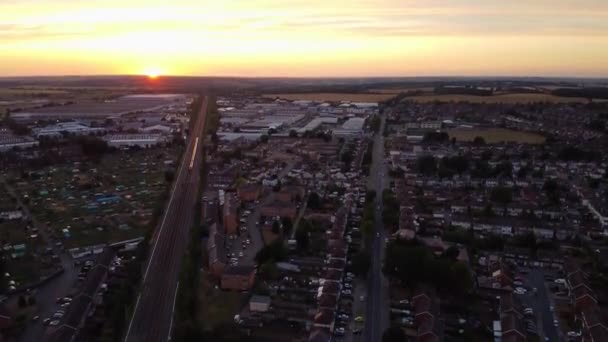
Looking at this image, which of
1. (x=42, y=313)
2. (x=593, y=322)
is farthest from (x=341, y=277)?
(x=42, y=313)

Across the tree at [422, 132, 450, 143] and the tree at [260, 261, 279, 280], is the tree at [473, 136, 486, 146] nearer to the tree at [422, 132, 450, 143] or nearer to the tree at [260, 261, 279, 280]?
the tree at [422, 132, 450, 143]

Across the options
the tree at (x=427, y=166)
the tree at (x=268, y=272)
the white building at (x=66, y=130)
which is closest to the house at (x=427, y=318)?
the tree at (x=268, y=272)

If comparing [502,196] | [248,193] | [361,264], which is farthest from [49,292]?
[502,196]

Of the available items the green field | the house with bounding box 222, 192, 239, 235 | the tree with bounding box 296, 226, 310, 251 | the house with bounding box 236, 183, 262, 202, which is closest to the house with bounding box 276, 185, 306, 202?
the house with bounding box 236, 183, 262, 202

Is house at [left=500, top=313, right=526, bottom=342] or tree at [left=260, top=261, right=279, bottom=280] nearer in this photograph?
house at [left=500, top=313, right=526, bottom=342]

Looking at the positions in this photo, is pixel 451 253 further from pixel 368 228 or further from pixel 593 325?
pixel 593 325
